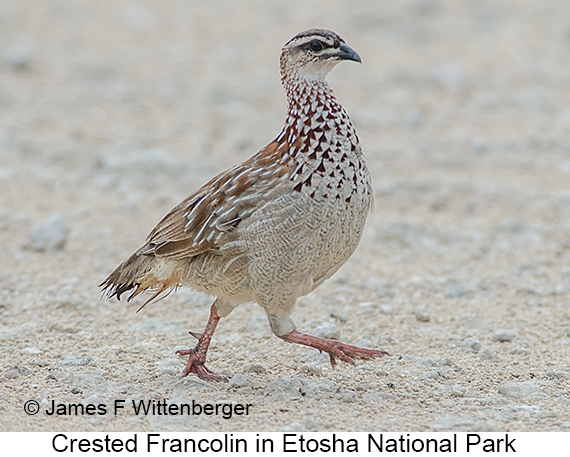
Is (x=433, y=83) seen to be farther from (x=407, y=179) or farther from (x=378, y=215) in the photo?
(x=378, y=215)

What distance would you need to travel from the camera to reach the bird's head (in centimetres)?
580

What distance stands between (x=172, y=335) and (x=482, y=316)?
229 centimetres

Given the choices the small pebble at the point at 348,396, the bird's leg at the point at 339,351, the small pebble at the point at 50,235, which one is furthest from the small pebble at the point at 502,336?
the small pebble at the point at 50,235

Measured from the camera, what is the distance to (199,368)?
5973 millimetres

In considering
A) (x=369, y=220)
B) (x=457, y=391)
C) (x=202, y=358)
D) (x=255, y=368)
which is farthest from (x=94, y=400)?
(x=369, y=220)

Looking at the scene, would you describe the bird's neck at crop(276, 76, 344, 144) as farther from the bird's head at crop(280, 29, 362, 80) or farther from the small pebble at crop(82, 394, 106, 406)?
the small pebble at crop(82, 394, 106, 406)

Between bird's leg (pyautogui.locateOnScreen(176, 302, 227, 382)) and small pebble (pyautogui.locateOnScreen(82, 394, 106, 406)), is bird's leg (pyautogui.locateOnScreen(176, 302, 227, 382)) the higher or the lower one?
the higher one

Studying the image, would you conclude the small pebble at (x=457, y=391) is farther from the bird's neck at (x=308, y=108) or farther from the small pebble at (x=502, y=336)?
the bird's neck at (x=308, y=108)

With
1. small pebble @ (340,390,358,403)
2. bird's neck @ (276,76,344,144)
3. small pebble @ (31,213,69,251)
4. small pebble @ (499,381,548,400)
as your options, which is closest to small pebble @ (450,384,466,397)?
small pebble @ (499,381,548,400)

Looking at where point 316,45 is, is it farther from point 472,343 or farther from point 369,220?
point 369,220

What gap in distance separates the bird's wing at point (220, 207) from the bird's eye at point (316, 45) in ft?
2.01

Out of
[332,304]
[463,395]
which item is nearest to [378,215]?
[332,304]

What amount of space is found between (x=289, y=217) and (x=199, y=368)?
1.18m

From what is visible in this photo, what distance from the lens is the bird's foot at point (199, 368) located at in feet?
19.4
